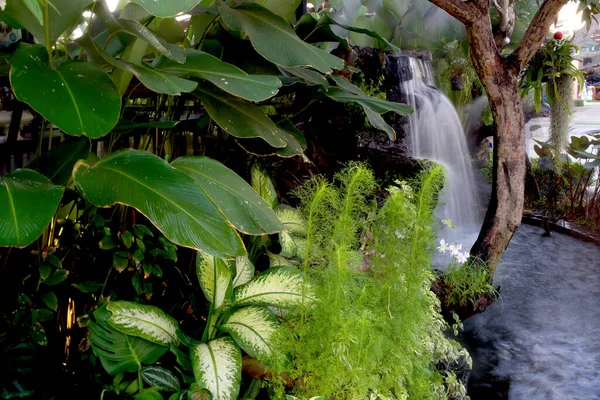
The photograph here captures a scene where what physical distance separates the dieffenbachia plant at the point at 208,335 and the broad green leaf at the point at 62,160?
438 millimetres

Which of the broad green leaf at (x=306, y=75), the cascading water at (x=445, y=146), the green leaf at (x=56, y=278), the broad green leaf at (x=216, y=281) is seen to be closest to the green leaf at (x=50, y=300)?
the green leaf at (x=56, y=278)

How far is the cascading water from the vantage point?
4.98 metres

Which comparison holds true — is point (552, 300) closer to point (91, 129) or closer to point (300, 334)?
point (300, 334)

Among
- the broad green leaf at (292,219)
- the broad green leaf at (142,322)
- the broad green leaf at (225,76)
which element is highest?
the broad green leaf at (225,76)

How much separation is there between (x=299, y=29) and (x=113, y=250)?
1330 mm

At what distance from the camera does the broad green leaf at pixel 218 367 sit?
1.65m

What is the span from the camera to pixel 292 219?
251 cm

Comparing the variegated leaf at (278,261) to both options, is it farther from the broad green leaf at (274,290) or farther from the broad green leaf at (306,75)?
the broad green leaf at (306,75)

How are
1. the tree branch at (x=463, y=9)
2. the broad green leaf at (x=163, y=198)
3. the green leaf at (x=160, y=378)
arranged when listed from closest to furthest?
the broad green leaf at (x=163, y=198) < the green leaf at (x=160, y=378) < the tree branch at (x=463, y=9)

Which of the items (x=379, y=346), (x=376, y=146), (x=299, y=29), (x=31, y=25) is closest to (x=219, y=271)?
(x=379, y=346)

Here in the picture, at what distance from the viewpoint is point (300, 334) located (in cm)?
177

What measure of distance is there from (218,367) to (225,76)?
2.96 ft

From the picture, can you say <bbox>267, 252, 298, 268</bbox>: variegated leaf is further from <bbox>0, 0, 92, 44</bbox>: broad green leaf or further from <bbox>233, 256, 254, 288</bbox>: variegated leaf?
<bbox>0, 0, 92, 44</bbox>: broad green leaf

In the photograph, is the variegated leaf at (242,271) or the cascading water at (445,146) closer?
the variegated leaf at (242,271)
